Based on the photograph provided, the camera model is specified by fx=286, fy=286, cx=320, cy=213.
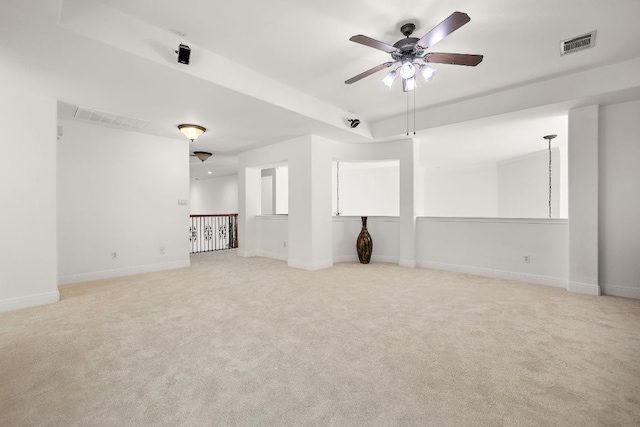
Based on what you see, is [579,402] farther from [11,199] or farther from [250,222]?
[250,222]

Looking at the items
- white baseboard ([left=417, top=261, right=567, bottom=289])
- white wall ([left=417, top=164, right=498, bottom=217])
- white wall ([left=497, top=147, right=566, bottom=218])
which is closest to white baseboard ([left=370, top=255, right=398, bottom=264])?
white baseboard ([left=417, top=261, right=567, bottom=289])

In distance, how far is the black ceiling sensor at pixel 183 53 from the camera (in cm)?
274

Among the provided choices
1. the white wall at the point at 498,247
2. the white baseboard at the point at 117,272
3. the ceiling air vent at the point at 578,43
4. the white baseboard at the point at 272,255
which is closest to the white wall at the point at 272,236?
the white baseboard at the point at 272,255

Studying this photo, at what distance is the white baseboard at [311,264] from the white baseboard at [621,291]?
4185 millimetres

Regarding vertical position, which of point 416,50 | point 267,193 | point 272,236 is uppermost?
point 416,50

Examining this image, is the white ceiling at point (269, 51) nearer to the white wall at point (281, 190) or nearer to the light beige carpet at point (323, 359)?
the light beige carpet at point (323, 359)

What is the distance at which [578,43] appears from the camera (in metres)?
2.99

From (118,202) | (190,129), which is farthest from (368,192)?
(118,202)

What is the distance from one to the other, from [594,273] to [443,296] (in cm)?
216

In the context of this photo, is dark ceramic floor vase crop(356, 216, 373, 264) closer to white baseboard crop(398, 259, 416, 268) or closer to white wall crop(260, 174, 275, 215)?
white baseboard crop(398, 259, 416, 268)

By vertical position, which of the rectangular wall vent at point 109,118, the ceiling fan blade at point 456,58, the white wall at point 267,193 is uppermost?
the rectangular wall vent at point 109,118

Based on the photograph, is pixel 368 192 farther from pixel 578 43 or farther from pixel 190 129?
pixel 578 43

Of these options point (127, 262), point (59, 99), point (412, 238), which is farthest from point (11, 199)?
point (412, 238)

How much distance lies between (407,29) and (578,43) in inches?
74.6
